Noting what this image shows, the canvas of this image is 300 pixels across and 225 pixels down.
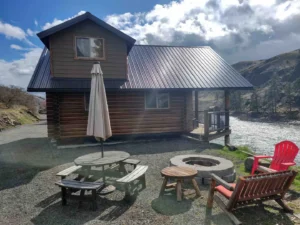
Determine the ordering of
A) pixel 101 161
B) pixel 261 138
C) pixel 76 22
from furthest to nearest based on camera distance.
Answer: pixel 261 138, pixel 76 22, pixel 101 161

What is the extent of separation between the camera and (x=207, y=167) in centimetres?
597

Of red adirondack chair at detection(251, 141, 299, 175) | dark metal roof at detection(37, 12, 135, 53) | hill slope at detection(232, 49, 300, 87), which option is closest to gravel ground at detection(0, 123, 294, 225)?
red adirondack chair at detection(251, 141, 299, 175)

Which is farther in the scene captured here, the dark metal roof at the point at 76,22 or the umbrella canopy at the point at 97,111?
the dark metal roof at the point at 76,22

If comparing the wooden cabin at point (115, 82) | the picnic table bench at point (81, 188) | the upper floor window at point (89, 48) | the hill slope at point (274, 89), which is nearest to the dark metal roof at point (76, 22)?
the wooden cabin at point (115, 82)

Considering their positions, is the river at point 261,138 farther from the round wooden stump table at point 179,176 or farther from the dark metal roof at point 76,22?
the dark metal roof at point 76,22

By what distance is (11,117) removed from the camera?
20.3 m

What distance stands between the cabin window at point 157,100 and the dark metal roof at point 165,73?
75cm

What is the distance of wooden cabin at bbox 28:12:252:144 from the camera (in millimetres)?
10062

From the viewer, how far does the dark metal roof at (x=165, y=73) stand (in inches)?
394

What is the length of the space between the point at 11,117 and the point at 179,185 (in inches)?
803

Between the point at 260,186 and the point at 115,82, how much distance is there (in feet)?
27.1

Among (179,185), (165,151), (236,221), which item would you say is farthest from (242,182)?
(165,151)

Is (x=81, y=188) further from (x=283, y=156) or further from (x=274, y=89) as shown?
(x=274, y=89)

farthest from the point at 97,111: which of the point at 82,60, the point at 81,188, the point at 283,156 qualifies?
the point at 82,60
